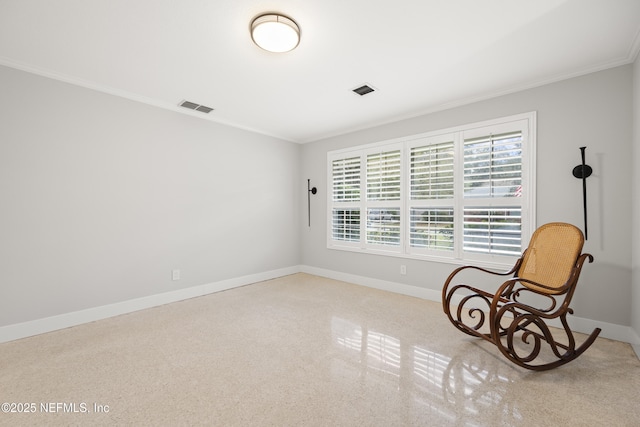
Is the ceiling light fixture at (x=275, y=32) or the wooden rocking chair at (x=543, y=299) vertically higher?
→ the ceiling light fixture at (x=275, y=32)

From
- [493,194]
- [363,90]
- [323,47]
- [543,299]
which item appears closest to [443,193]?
[493,194]

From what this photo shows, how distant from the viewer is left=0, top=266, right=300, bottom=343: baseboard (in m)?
2.52

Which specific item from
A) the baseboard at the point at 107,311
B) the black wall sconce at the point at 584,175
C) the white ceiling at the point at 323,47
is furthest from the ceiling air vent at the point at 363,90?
the baseboard at the point at 107,311

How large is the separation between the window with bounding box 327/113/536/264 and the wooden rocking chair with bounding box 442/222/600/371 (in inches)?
19.7

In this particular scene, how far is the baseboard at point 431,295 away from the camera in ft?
7.91

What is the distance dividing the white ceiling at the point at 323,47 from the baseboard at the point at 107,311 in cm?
236

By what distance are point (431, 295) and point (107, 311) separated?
3783 mm

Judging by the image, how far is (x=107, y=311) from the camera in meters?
3.01

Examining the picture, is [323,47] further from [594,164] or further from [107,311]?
[107,311]

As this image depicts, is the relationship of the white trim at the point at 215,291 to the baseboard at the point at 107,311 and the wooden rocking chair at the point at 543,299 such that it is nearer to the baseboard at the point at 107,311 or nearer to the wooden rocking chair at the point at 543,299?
the baseboard at the point at 107,311

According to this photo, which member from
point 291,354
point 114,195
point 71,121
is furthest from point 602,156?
point 71,121

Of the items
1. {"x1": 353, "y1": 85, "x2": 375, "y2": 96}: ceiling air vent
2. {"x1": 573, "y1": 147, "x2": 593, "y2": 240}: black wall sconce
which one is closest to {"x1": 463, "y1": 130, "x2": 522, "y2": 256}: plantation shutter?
{"x1": 573, "y1": 147, "x2": 593, "y2": 240}: black wall sconce

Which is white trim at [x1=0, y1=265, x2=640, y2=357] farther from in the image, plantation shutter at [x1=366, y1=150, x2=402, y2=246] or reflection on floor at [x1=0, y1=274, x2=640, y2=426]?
plantation shutter at [x1=366, y1=150, x2=402, y2=246]

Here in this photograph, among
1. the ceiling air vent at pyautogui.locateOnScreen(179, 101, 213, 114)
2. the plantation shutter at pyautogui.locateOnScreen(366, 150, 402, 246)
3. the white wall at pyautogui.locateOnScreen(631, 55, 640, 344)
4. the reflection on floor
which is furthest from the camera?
the plantation shutter at pyautogui.locateOnScreen(366, 150, 402, 246)
